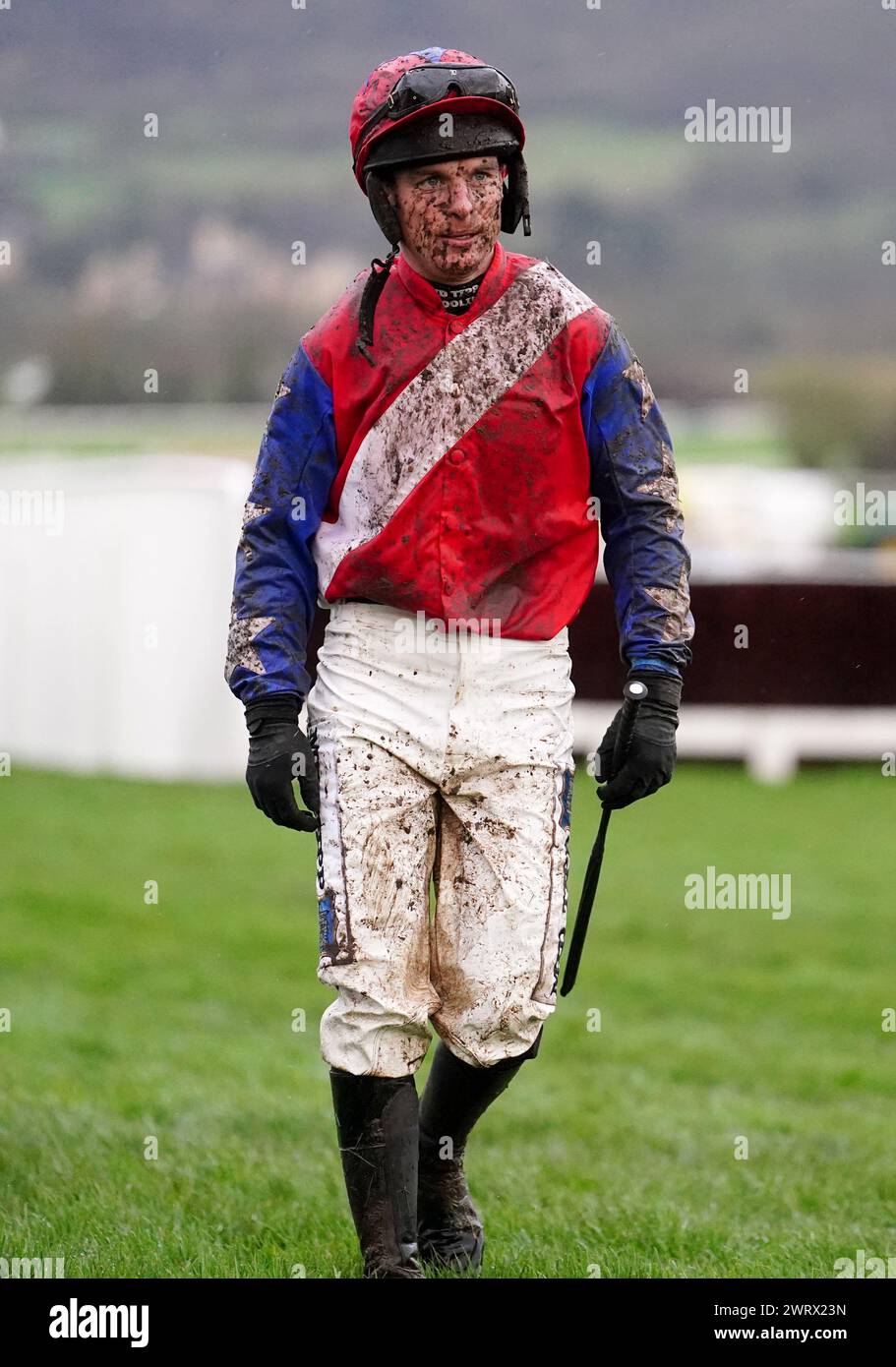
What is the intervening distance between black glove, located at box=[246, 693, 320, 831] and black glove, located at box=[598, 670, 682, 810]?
0.60m

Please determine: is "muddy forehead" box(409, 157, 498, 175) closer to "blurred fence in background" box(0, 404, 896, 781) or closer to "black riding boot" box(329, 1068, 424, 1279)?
"black riding boot" box(329, 1068, 424, 1279)

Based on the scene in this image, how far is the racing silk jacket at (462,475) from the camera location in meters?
3.99

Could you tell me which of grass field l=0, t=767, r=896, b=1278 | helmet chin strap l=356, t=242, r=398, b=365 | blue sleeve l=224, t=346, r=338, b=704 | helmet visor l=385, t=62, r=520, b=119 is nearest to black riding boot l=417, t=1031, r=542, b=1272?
grass field l=0, t=767, r=896, b=1278

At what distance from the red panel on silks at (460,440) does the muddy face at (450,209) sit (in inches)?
3.9

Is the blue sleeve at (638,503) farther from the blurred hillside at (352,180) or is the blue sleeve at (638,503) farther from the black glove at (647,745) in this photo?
the blurred hillside at (352,180)

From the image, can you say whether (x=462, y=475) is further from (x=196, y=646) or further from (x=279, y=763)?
(x=196, y=646)

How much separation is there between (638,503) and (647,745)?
50 centimetres

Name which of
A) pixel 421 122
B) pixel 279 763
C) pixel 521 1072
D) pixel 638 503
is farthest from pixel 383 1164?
pixel 521 1072

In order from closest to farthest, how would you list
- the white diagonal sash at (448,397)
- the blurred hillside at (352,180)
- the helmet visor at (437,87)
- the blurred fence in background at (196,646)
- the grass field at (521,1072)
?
the helmet visor at (437,87), the white diagonal sash at (448,397), the grass field at (521,1072), the blurred fence in background at (196,646), the blurred hillside at (352,180)

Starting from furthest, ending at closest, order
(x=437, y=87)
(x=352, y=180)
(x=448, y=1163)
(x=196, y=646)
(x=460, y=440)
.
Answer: (x=352, y=180) < (x=196, y=646) < (x=448, y=1163) < (x=460, y=440) < (x=437, y=87)

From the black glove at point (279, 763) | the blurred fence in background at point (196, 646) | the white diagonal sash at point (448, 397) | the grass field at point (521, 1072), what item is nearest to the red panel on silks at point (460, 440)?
the white diagonal sash at point (448, 397)

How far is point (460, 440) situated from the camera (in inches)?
157
